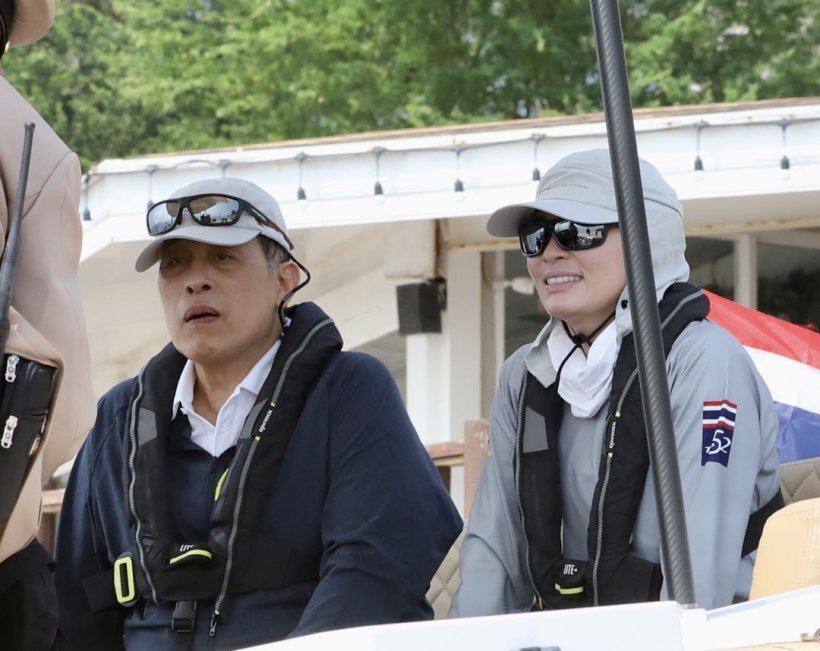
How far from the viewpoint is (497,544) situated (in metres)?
3.44

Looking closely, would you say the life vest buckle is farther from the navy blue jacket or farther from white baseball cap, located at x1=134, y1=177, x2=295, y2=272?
white baseball cap, located at x1=134, y1=177, x2=295, y2=272

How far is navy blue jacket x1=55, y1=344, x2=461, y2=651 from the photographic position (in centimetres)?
320

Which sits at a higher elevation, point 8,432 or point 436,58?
point 436,58

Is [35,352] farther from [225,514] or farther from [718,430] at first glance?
[718,430]

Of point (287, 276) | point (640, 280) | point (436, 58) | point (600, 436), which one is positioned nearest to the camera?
point (640, 280)

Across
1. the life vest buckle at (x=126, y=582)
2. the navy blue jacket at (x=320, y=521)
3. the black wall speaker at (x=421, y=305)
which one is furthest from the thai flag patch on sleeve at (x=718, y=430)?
the black wall speaker at (x=421, y=305)

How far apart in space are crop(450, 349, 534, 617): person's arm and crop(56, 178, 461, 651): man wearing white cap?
0.12 meters

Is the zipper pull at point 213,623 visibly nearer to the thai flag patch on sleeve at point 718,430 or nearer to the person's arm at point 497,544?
the person's arm at point 497,544

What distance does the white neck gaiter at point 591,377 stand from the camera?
10.9 feet

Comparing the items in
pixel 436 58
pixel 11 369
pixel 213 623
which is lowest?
pixel 213 623

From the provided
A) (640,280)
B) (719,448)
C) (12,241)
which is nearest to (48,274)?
(12,241)

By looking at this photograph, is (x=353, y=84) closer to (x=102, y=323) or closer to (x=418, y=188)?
(x=102, y=323)

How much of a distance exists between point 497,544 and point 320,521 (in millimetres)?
421

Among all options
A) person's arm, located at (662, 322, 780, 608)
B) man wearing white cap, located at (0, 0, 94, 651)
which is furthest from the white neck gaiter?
man wearing white cap, located at (0, 0, 94, 651)
